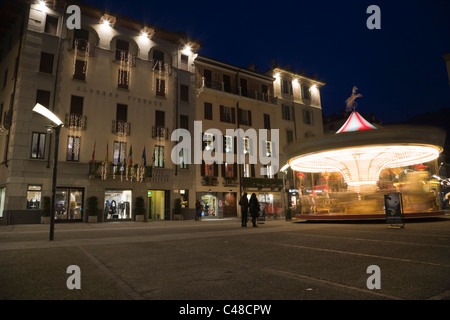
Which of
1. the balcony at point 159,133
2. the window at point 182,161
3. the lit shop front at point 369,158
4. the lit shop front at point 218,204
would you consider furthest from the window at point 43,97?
the lit shop front at point 369,158

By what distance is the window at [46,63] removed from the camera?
72.2 feet

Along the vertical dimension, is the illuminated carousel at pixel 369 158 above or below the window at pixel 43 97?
below

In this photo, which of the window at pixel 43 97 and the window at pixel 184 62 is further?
the window at pixel 184 62

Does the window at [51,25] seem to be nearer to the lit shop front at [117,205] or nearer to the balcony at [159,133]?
the balcony at [159,133]

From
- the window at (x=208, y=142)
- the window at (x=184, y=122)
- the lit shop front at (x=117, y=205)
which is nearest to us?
the lit shop front at (x=117, y=205)

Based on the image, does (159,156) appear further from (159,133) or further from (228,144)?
(228,144)

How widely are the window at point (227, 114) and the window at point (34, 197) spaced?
58.2 ft

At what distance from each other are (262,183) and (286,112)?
33.8 feet

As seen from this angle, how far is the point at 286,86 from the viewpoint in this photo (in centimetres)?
3719

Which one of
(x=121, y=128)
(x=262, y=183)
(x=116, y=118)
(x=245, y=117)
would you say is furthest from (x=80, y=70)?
(x=262, y=183)

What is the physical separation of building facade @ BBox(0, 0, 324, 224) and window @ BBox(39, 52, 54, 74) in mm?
72

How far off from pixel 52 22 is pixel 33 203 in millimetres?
13974

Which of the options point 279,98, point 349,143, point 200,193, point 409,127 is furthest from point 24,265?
point 279,98

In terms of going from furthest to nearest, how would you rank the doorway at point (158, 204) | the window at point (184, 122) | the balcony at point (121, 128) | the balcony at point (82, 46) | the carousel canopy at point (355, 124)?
the window at point (184, 122) < the doorway at point (158, 204) < the balcony at point (121, 128) < the balcony at point (82, 46) < the carousel canopy at point (355, 124)
